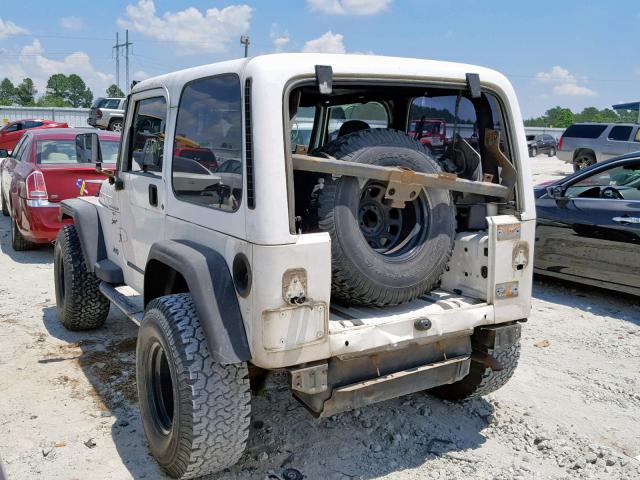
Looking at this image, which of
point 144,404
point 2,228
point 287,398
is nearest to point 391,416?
point 287,398

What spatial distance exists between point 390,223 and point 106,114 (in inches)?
956

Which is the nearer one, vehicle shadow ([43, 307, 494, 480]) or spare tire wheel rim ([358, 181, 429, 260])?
spare tire wheel rim ([358, 181, 429, 260])

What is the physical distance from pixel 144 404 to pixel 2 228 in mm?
8317

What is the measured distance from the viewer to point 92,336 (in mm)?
5164

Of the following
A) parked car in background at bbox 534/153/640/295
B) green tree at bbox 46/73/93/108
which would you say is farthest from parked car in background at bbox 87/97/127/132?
green tree at bbox 46/73/93/108

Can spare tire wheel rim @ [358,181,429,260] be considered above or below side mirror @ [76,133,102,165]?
below

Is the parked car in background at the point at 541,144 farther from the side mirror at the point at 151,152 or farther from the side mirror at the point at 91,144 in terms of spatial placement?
the side mirror at the point at 151,152

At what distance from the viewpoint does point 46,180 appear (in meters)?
7.68

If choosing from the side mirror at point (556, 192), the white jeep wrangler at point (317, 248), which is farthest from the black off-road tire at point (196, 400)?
the side mirror at point (556, 192)

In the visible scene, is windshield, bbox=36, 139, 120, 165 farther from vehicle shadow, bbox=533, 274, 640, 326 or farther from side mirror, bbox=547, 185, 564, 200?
vehicle shadow, bbox=533, 274, 640, 326

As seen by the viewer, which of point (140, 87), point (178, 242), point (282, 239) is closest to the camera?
point (282, 239)

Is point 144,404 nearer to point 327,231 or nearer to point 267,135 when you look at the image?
point 327,231

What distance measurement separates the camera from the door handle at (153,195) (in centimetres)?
361

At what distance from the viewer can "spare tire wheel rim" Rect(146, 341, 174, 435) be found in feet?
10.4
